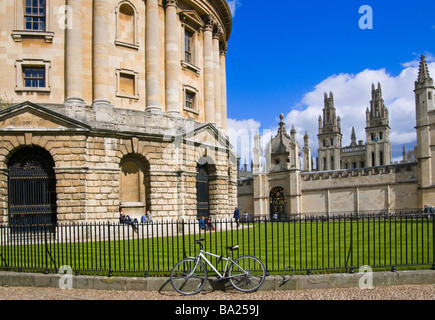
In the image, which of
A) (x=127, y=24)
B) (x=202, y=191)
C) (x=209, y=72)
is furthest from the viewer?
(x=209, y=72)

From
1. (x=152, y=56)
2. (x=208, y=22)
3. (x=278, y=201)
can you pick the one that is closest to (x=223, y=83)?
(x=208, y=22)

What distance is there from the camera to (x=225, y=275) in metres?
9.98

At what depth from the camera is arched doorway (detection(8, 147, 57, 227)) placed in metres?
22.0

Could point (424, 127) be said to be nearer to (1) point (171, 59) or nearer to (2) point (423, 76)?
(2) point (423, 76)

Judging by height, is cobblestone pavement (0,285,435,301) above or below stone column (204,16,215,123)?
below

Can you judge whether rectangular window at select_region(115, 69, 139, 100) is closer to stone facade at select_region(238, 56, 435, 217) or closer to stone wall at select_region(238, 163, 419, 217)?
stone wall at select_region(238, 163, 419, 217)

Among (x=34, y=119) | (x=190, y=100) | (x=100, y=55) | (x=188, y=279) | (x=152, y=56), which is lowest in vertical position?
(x=188, y=279)

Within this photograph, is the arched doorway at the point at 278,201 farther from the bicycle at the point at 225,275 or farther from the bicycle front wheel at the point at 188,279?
the bicycle front wheel at the point at 188,279

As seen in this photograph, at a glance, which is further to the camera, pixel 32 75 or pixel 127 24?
pixel 127 24

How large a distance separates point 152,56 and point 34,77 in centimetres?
690

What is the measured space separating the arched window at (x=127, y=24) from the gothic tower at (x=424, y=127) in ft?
104

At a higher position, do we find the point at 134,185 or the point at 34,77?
the point at 34,77

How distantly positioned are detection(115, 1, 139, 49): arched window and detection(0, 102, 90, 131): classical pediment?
6.65 m

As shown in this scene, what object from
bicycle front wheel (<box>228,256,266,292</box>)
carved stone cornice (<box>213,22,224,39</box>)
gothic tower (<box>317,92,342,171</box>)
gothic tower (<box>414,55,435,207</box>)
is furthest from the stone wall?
gothic tower (<box>317,92,342,171</box>)
